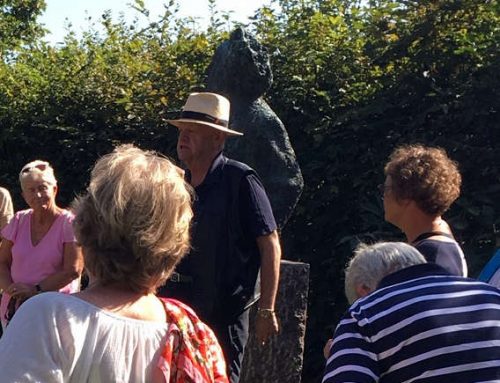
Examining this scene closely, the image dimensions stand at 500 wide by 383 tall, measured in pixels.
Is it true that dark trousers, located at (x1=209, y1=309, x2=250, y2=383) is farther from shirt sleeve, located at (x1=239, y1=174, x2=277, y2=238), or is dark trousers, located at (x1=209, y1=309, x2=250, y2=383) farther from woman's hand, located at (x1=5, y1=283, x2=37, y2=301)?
woman's hand, located at (x1=5, y1=283, x2=37, y2=301)

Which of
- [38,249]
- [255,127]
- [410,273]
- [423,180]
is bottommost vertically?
[38,249]

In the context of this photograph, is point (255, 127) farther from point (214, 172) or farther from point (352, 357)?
point (352, 357)

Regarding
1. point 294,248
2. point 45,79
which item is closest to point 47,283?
point 294,248

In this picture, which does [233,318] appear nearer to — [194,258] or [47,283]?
[194,258]

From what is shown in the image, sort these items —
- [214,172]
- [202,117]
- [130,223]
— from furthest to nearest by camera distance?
[202,117] → [214,172] → [130,223]

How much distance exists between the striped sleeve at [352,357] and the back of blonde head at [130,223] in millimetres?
515

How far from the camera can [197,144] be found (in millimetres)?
4508

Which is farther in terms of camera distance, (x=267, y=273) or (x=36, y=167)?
(x=36, y=167)

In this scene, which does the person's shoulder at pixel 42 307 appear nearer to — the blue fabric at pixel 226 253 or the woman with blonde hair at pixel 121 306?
the woman with blonde hair at pixel 121 306

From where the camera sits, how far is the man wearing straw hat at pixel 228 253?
4.27 metres

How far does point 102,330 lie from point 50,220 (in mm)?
3402

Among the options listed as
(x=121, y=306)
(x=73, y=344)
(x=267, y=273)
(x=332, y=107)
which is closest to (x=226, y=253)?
(x=267, y=273)

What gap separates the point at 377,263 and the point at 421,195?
2.79 feet

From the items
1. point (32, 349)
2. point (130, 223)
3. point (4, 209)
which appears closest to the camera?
point (32, 349)
